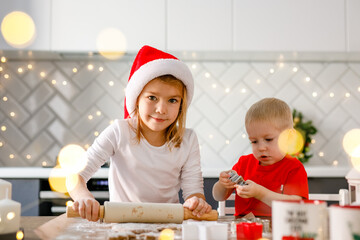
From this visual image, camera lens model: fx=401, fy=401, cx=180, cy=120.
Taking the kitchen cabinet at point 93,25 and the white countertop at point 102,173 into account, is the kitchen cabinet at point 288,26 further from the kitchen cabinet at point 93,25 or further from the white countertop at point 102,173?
the white countertop at point 102,173

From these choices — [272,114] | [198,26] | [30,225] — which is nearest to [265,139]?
[272,114]

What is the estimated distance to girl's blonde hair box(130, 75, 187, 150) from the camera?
1.36m

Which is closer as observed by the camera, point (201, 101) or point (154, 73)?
point (154, 73)

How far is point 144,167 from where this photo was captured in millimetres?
1338

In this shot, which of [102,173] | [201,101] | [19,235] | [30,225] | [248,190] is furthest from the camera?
[201,101]

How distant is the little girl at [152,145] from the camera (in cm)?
130

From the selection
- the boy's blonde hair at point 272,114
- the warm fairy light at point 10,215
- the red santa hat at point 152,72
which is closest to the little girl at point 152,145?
the red santa hat at point 152,72

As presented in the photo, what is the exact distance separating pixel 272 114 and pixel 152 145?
16.6 inches

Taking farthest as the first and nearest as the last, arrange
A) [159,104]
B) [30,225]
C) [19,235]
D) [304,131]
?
1. [304,131]
2. [159,104]
3. [30,225]
4. [19,235]

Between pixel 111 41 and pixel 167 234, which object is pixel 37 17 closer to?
pixel 111 41

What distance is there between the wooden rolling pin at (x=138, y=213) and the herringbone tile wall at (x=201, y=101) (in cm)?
164

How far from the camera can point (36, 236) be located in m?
0.81

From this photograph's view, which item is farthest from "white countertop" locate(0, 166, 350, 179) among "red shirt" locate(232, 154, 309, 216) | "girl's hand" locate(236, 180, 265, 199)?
"girl's hand" locate(236, 180, 265, 199)

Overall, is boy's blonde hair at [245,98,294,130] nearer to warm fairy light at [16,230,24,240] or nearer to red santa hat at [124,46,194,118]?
red santa hat at [124,46,194,118]
